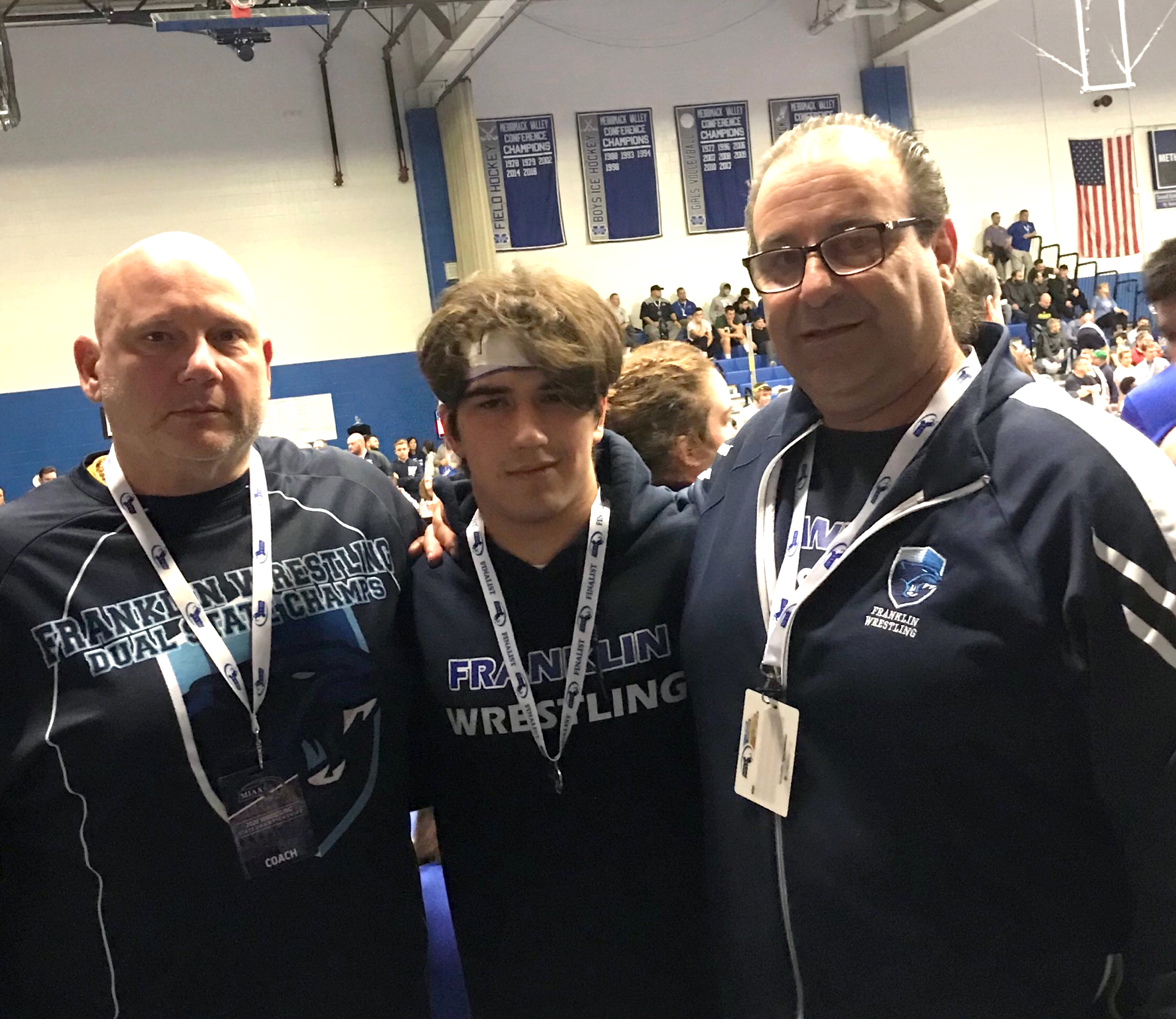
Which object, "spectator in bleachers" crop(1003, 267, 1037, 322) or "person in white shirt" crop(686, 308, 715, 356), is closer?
"person in white shirt" crop(686, 308, 715, 356)

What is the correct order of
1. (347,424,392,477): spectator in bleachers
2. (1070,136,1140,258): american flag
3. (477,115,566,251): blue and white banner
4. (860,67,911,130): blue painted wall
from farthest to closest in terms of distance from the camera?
1. (1070,136,1140,258): american flag
2. (860,67,911,130): blue painted wall
3. (477,115,566,251): blue and white banner
4. (347,424,392,477): spectator in bleachers

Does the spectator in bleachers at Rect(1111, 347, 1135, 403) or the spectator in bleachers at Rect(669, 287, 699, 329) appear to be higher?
the spectator in bleachers at Rect(669, 287, 699, 329)

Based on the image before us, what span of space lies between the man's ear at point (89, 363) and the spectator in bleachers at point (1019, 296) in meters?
16.2

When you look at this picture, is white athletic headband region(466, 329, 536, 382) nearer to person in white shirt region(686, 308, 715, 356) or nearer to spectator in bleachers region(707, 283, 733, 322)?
person in white shirt region(686, 308, 715, 356)

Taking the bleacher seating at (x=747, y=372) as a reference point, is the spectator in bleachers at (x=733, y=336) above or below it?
above

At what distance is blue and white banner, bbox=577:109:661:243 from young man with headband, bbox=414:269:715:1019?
45.3 ft

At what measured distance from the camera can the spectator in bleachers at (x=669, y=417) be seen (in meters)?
2.58

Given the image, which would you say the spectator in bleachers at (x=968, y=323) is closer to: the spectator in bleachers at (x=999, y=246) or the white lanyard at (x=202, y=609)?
the white lanyard at (x=202, y=609)

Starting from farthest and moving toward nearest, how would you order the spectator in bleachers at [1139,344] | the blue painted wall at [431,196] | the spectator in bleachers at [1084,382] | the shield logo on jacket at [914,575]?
1. the blue painted wall at [431,196]
2. the spectator in bleachers at [1139,344]
3. the spectator in bleachers at [1084,382]
4. the shield logo on jacket at [914,575]

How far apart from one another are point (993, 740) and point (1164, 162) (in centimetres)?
1905

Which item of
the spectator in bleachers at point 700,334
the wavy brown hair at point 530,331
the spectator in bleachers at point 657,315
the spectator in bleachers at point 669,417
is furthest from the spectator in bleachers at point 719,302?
the wavy brown hair at point 530,331

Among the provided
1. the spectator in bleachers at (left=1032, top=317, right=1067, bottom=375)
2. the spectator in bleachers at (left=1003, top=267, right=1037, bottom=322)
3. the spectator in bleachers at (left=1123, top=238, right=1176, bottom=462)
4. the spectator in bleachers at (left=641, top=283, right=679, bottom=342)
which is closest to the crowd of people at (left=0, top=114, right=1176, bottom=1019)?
the spectator in bleachers at (left=1123, top=238, right=1176, bottom=462)

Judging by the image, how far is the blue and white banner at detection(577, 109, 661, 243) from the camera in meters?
14.9

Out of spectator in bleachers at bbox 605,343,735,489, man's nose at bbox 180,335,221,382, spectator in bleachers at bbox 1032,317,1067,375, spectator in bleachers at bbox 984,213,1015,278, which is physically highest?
spectator in bleachers at bbox 984,213,1015,278
